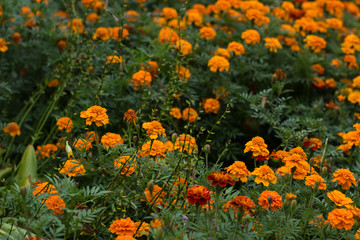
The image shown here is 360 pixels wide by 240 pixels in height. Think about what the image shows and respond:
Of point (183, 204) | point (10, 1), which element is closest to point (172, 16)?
point (10, 1)

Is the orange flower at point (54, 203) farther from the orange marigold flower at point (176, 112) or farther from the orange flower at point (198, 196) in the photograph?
the orange marigold flower at point (176, 112)

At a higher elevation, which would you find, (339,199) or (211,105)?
(339,199)

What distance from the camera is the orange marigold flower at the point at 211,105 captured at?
2916 mm

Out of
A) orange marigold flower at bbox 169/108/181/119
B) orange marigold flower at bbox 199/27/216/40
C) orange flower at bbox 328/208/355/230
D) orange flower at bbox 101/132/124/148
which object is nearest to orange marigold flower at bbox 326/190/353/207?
orange flower at bbox 328/208/355/230

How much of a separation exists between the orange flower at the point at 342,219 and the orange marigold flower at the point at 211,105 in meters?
1.33

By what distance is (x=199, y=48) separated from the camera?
3.34 meters

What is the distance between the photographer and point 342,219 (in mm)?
1675

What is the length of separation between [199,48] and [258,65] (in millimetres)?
443

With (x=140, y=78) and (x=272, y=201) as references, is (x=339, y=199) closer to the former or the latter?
(x=272, y=201)

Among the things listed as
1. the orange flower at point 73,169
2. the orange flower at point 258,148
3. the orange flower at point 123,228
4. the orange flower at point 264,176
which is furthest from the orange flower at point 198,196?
the orange flower at point 73,169

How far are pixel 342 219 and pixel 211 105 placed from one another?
1.39 metres

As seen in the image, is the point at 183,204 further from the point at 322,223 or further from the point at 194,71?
the point at 194,71

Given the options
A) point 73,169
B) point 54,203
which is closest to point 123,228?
point 54,203

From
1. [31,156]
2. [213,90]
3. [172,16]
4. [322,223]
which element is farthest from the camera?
[172,16]
